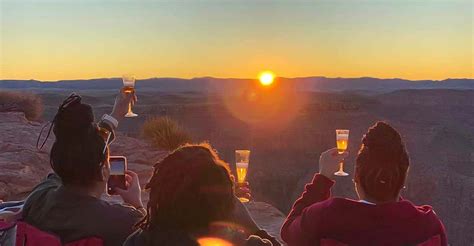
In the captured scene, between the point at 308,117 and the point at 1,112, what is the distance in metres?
20.2

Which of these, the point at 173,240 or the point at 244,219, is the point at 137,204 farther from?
the point at 173,240

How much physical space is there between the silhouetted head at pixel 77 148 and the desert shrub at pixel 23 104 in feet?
56.9

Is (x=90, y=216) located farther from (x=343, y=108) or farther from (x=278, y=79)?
(x=278, y=79)

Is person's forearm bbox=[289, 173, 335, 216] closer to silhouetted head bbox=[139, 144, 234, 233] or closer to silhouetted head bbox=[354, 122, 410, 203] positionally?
silhouetted head bbox=[354, 122, 410, 203]

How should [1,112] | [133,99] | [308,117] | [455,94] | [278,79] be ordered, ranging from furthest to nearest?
[278,79] < [455,94] < [308,117] < [1,112] < [133,99]

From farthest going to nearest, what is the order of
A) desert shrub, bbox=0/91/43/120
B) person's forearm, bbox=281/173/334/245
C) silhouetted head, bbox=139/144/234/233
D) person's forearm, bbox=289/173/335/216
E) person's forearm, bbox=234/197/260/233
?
desert shrub, bbox=0/91/43/120
person's forearm, bbox=289/173/335/216
person's forearm, bbox=281/173/334/245
person's forearm, bbox=234/197/260/233
silhouetted head, bbox=139/144/234/233

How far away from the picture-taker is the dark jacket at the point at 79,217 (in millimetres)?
3262

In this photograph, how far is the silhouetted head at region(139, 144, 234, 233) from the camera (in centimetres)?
264

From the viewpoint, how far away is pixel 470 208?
17.9m

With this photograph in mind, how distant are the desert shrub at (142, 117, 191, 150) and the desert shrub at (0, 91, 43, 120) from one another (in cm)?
436

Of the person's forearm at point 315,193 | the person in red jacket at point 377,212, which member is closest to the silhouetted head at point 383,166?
the person in red jacket at point 377,212

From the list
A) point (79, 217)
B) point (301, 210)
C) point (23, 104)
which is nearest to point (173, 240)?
point (79, 217)

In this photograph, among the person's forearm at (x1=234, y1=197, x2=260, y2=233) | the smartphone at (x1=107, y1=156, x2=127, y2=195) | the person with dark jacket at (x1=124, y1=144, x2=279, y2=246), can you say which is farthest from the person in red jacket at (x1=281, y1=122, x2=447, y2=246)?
the smartphone at (x1=107, y1=156, x2=127, y2=195)

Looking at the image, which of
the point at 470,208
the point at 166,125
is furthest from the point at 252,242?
the point at 470,208
